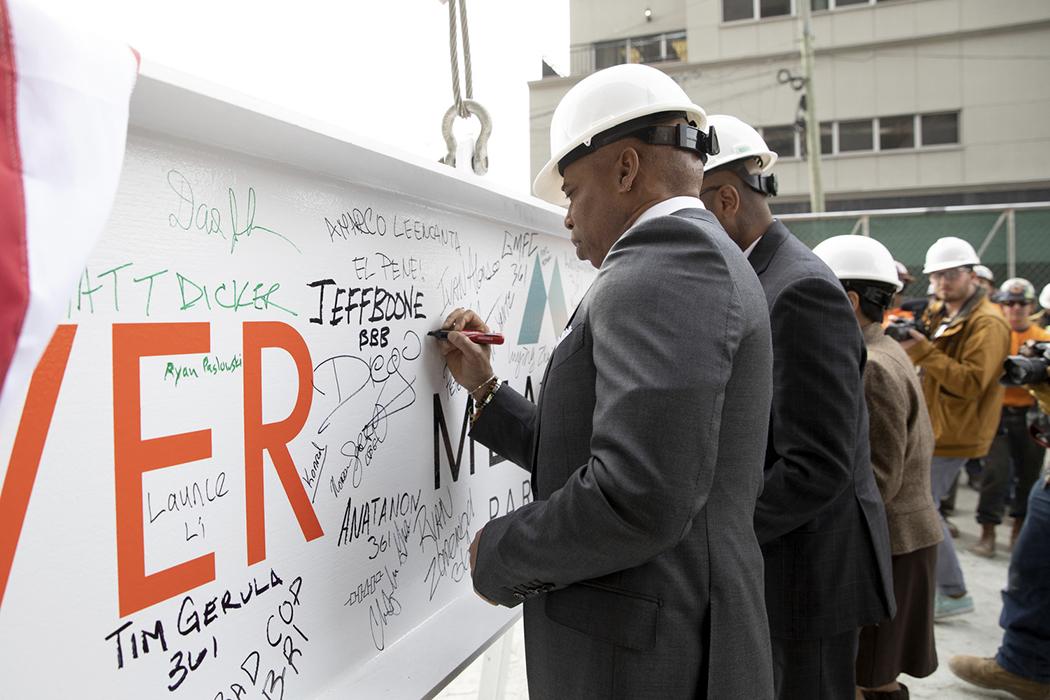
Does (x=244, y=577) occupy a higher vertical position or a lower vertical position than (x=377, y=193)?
lower

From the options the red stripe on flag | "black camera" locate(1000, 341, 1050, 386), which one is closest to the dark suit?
"black camera" locate(1000, 341, 1050, 386)

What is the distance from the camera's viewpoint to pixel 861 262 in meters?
2.64

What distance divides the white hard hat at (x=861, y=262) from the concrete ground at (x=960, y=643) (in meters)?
1.63

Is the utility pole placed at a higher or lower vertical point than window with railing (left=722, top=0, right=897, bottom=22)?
lower

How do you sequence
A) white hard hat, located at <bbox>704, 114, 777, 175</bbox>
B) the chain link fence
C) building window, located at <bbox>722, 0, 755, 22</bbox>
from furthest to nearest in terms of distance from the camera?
building window, located at <bbox>722, 0, 755, 22</bbox>, the chain link fence, white hard hat, located at <bbox>704, 114, 777, 175</bbox>

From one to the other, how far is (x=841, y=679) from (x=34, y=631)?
6.02 ft

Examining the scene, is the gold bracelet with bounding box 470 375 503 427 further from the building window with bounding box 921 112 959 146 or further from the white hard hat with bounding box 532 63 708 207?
the building window with bounding box 921 112 959 146

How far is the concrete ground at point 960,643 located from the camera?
3.32 meters

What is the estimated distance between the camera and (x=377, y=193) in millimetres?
1426

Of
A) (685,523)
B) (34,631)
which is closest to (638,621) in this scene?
(685,523)

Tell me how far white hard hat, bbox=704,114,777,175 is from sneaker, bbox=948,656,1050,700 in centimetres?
245

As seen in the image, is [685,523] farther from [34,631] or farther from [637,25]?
[637,25]

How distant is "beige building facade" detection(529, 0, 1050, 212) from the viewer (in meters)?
16.0

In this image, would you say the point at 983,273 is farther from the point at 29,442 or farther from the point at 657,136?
the point at 29,442
